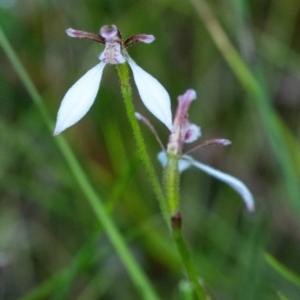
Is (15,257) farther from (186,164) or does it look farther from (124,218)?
(186,164)

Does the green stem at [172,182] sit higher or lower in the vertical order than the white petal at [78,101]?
lower

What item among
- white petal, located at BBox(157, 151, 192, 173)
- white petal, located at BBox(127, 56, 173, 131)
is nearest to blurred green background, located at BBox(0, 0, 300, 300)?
white petal, located at BBox(157, 151, 192, 173)

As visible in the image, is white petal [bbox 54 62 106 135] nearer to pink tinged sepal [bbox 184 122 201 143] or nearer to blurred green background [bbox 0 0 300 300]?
pink tinged sepal [bbox 184 122 201 143]

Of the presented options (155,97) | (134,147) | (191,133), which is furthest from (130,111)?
(134,147)

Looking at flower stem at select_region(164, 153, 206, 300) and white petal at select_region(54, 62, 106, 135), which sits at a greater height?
white petal at select_region(54, 62, 106, 135)

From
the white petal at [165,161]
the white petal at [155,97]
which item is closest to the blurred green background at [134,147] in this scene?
the white petal at [165,161]

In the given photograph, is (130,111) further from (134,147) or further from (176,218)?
(134,147)

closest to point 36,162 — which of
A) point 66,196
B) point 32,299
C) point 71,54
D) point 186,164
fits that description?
point 66,196

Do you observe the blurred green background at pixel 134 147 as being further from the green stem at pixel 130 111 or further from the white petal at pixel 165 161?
the green stem at pixel 130 111

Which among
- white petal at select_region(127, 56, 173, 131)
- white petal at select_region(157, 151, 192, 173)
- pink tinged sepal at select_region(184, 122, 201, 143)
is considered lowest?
white petal at select_region(157, 151, 192, 173)
